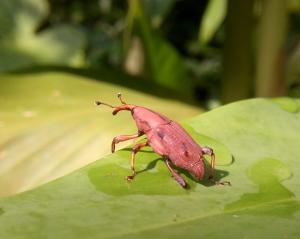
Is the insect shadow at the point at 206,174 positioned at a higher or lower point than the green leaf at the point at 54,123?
higher

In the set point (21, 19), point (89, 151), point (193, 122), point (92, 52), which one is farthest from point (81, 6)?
point (193, 122)

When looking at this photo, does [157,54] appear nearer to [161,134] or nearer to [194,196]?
[161,134]

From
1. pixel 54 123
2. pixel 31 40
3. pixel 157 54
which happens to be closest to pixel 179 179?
pixel 54 123

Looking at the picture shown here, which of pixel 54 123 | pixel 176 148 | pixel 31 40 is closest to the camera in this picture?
pixel 176 148

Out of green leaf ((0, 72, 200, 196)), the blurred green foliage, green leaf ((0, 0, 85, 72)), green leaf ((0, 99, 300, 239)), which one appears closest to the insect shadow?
green leaf ((0, 99, 300, 239))

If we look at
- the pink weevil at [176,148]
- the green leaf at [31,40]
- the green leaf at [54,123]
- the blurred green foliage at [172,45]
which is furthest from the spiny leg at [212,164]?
the green leaf at [31,40]

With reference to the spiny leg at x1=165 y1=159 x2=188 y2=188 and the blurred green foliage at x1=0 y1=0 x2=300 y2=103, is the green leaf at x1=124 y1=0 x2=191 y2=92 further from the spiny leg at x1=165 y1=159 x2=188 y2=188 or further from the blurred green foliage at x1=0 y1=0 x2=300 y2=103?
the spiny leg at x1=165 y1=159 x2=188 y2=188

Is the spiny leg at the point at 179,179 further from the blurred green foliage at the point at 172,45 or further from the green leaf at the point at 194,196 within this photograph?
the blurred green foliage at the point at 172,45
